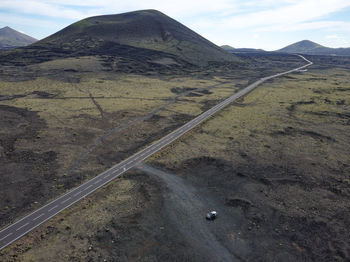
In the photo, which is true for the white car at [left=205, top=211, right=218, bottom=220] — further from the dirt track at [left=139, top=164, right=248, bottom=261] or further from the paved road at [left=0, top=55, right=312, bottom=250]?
the paved road at [left=0, top=55, right=312, bottom=250]

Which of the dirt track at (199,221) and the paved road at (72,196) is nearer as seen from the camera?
the dirt track at (199,221)

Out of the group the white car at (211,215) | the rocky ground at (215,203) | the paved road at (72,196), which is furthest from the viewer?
the white car at (211,215)

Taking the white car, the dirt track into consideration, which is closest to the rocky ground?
A: the dirt track

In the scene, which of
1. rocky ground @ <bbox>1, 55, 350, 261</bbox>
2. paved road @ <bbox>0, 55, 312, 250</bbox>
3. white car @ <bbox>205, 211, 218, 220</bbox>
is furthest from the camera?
white car @ <bbox>205, 211, 218, 220</bbox>

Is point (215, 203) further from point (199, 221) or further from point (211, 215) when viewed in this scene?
point (199, 221)

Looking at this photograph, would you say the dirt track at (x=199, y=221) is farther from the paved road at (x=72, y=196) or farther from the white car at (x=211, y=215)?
the paved road at (x=72, y=196)

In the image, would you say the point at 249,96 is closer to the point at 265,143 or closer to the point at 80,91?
the point at 265,143

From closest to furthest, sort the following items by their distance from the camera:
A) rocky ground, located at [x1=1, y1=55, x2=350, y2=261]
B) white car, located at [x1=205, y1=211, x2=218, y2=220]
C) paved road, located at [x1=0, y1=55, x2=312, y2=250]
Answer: rocky ground, located at [x1=1, y1=55, x2=350, y2=261] → paved road, located at [x1=0, y1=55, x2=312, y2=250] → white car, located at [x1=205, y1=211, x2=218, y2=220]

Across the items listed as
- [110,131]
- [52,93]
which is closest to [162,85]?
[52,93]

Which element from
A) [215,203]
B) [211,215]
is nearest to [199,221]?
[211,215]

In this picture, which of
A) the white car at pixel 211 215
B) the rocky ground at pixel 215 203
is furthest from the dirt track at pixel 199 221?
the white car at pixel 211 215

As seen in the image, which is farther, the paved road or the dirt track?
the paved road
